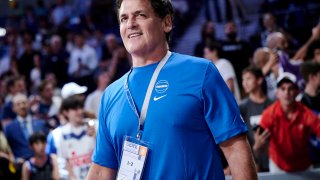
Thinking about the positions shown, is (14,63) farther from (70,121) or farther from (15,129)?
(70,121)

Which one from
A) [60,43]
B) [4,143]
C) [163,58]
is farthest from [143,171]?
[60,43]

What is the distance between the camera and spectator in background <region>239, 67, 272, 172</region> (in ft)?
19.3

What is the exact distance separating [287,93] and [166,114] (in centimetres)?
339

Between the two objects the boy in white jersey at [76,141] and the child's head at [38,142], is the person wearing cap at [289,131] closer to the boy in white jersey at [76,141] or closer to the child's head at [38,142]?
the boy in white jersey at [76,141]

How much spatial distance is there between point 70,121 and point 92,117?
1.75 feet

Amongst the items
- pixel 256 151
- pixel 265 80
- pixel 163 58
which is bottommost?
pixel 256 151

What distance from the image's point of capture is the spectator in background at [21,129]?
8.01m

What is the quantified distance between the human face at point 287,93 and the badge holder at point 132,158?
333 cm

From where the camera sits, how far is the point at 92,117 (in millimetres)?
6918

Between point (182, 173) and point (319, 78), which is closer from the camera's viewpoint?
point (182, 173)

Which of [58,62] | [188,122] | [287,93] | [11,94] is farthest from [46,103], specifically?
[188,122]

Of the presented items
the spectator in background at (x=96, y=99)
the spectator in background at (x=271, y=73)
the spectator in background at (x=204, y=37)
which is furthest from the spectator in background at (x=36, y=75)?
the spectator in background at (x=271, y=73)

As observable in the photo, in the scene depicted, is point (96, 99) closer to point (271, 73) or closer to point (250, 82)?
point (271, 73)

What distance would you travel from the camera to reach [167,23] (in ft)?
8.55
